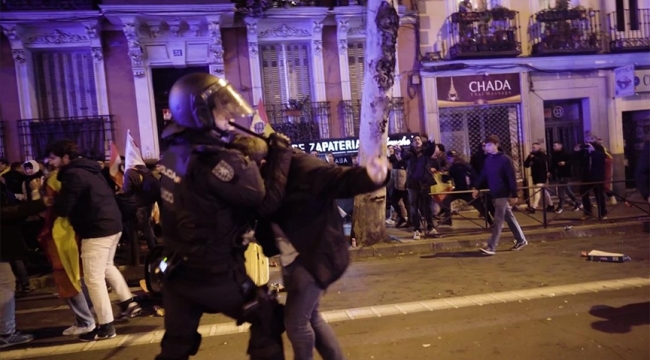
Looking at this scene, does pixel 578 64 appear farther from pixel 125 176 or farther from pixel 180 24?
pixel 125 176

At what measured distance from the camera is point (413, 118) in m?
13.7

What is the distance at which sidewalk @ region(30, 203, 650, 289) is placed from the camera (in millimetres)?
8445

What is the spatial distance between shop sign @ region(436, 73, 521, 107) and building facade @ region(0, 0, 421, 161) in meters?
0.81

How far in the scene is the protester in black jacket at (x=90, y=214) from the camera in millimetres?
4488

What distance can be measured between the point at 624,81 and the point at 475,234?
310 inches

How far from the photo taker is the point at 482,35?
13492 mm

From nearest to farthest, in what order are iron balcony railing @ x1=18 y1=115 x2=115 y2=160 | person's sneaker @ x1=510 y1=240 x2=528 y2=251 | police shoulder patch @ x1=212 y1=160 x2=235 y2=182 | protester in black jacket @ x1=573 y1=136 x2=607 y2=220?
1. police shoulder patch @ x1=212 y1=160 x2=235 y2=182
2. person's sneaker @ x1=510 y1=240 x2=528 y2=251
3. protester in black jacket @ x1=573 y1=136 x2=607 y2=220
4. iron balcony railing @ x1=18 y1=115 x2=115 y2=160

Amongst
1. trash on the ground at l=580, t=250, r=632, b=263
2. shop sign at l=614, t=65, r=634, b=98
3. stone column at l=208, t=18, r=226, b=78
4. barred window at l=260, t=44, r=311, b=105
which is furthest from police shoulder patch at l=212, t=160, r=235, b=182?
shop sign at l=614, t=65, r=634, b=98

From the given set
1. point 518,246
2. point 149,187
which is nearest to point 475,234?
point 518,246

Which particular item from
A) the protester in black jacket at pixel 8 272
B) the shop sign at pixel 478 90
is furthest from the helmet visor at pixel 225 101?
the shop sign at pixel 478 90

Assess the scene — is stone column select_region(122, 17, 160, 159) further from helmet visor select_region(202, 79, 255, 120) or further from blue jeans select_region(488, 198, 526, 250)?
helmet visor select_region(202, 79, 255, 120)

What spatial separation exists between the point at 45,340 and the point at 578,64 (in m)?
14.0

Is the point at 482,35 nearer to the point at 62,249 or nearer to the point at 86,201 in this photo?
the point at 86,201

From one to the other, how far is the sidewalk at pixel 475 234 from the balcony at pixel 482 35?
190 inches
